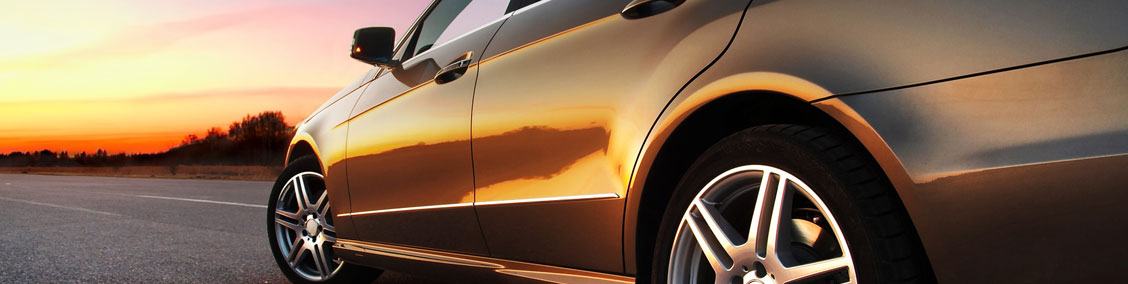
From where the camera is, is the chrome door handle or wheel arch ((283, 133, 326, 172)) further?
wheel arch ((283, 133, 326, 172))

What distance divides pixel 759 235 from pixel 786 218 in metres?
0.07

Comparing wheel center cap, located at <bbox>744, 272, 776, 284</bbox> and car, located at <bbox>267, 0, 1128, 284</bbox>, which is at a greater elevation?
car, located at <bbox>267, 0, 1128, 284</bbox>

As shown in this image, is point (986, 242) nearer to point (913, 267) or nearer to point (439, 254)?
point (913, 267)

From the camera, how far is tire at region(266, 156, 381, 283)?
13.3ft

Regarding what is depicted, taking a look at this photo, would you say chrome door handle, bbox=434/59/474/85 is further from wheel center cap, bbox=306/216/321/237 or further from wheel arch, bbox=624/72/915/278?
wheel center cap, bbox=306/216/321/237

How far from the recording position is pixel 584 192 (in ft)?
7.36

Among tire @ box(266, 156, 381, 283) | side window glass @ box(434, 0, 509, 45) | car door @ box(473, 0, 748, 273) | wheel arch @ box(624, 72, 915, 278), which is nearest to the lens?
wheel arch @ box(624, 72, 915, 278)

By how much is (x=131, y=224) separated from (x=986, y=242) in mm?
8580

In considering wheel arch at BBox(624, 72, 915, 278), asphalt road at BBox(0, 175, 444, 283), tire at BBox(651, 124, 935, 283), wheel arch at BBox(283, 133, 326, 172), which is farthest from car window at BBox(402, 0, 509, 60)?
asphalt road at BBox(0, 175, 444, 283)

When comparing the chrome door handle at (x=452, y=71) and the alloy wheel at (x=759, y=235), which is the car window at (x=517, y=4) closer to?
the chrome door handle at (x=452, y=71)

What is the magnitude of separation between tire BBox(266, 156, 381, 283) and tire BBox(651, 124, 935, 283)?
7.57ft

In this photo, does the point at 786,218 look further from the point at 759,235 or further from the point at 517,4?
the point at 517,4

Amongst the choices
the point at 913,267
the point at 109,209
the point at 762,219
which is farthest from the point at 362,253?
the point at 109,209

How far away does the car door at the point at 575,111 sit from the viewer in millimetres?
2041
